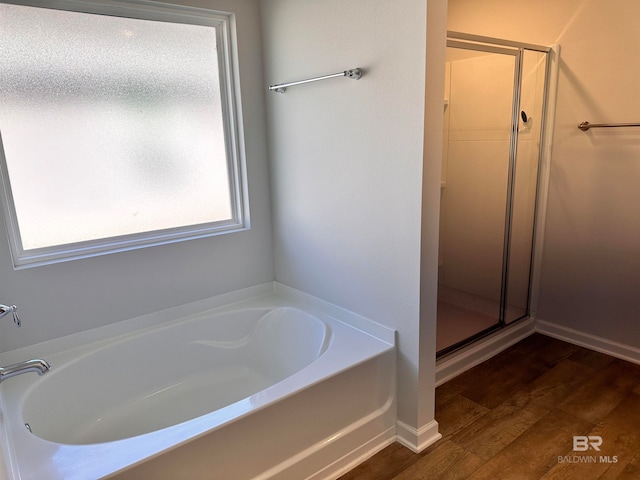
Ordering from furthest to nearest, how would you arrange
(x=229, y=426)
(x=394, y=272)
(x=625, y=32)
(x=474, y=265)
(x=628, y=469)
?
1. (x=474, y=265)
2. (x=625, y=32)
3. (x=394, y=272)
4. (x=628, y=469)
5. (x=229, y=426)

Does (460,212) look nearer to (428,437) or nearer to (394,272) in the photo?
(394,272)

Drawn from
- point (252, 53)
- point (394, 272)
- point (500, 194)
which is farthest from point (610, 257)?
point (252, 53)

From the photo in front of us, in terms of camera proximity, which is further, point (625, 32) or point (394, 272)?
point (625, 32)

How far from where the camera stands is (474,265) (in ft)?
9.71

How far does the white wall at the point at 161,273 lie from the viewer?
2.05 metres

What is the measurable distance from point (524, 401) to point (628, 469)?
0.54 meters

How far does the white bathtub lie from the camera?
4.93 ft

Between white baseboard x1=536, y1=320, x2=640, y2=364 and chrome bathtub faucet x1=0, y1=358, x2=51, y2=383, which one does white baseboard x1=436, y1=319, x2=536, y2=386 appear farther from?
chrome bathtub faucet x1=0, y1=358, x2=51, y2=383

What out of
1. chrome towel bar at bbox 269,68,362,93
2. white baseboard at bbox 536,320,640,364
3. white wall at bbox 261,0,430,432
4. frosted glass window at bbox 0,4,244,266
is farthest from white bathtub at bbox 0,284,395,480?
white baseboard at bbox 536,320,640,364

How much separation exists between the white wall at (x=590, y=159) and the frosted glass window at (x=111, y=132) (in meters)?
1.80

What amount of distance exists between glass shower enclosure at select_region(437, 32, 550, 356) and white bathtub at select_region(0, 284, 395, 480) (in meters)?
0.78

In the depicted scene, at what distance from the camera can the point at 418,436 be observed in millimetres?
2051

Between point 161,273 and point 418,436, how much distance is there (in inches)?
59.0

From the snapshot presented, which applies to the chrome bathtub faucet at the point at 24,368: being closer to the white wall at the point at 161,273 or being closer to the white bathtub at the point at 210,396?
the white bathtub at the point at 210,396
